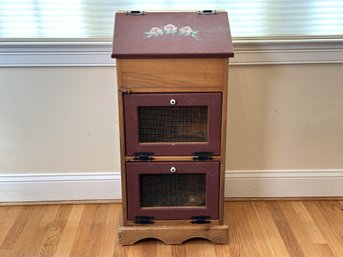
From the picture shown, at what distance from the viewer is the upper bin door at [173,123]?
177cm

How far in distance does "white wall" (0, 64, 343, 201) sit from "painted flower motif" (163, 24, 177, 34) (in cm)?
46

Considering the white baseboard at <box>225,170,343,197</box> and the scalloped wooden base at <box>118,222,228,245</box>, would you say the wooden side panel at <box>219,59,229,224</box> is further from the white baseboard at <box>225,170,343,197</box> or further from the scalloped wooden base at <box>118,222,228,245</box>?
the white baseboard at <box>225,170,343,197</box>

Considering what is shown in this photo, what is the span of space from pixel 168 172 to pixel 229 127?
20.2 inches

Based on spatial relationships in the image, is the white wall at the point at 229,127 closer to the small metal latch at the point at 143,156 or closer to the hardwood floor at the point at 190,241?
the hardwood floor at the point at 190,241

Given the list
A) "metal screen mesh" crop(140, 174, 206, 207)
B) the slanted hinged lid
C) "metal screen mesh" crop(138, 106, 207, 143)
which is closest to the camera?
the slanted hinged lid

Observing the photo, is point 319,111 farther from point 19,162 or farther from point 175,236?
point 19,162

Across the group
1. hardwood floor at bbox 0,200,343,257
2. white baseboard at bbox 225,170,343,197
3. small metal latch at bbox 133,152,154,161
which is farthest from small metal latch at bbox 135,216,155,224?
white baseboard at bbox 225,170,343,197

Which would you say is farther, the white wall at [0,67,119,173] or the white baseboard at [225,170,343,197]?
the white baseboard at [225,170,343,197]

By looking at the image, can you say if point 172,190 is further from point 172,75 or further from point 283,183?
point 283,183

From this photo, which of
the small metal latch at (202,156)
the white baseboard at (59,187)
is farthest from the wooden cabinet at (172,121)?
the white baseboard at (59,187)

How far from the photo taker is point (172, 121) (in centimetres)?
184

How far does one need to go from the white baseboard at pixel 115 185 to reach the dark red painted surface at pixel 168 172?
396 millimetres

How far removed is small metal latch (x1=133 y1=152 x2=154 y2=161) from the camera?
72.8 inches

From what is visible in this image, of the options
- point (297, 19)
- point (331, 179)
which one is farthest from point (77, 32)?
point (331, 179)
